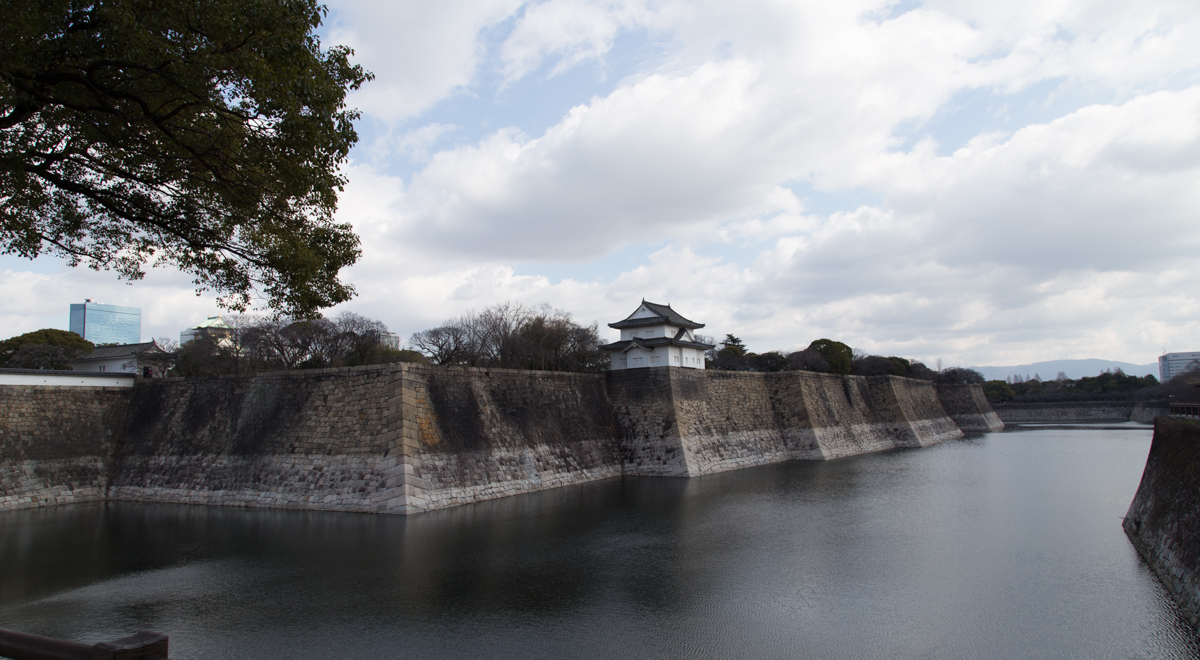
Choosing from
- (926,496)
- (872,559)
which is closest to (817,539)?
(872,559)

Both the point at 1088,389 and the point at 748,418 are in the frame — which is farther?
the point at 1088,389

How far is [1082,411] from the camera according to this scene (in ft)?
168

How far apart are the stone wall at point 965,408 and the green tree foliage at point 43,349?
49780 millimetres

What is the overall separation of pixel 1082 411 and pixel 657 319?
47.6 metres

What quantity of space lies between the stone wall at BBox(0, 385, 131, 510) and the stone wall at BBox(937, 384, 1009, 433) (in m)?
45.3

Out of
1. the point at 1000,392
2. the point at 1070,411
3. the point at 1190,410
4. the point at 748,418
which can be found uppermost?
the point at 1000,392

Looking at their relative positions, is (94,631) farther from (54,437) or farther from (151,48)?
(54,437)

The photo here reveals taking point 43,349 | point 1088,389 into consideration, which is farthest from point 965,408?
→ point 43,349

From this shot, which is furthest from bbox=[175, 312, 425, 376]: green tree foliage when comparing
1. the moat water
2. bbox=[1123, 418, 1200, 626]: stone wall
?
bbox=[1123, 418, 1200, 626]: stone wall

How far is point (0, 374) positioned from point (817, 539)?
1825cm

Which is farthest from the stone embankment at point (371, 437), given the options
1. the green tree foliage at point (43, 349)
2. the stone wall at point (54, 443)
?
the green tree foliage at point (43, 349)

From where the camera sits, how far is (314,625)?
6082 mm

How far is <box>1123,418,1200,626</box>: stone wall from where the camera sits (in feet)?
21.1

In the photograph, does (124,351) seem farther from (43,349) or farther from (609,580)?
(609,580)
